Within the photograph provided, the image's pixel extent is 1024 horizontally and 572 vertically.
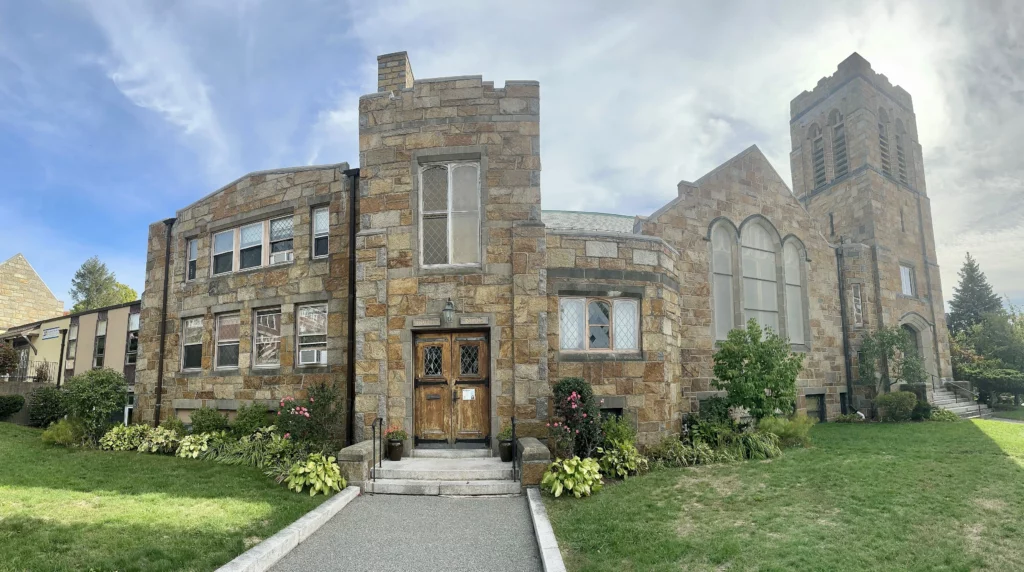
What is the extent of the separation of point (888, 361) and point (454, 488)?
15.9 meters

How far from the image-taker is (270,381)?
1302cm

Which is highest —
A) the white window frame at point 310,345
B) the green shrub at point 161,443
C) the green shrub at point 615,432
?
the white window frame at point 310,345

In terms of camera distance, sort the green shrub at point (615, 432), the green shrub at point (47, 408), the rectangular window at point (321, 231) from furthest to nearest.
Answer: the green shrub at point (47, 408), the rectangular window at point (321, 231), the green shrub at point (615, 432)

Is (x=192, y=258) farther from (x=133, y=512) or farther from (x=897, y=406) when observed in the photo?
(x=897, y=406)

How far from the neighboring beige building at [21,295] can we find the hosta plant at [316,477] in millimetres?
30906

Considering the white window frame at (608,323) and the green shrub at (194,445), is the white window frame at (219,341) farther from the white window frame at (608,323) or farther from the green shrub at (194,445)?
the white window frame at (608,323)

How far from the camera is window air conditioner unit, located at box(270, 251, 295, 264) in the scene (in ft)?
44.2

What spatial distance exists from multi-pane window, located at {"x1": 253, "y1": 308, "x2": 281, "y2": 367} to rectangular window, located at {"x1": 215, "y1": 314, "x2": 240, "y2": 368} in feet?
2.30

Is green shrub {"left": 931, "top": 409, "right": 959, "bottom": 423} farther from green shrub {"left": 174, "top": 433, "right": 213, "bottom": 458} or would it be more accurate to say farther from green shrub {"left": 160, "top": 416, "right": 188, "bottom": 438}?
green shrub {"left": 160, "top": 416, "right": 188, "bottom": 438}

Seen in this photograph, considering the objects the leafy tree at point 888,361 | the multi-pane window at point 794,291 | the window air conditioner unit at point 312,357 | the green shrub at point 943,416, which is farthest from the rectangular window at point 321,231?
the green shrub at point 943,416

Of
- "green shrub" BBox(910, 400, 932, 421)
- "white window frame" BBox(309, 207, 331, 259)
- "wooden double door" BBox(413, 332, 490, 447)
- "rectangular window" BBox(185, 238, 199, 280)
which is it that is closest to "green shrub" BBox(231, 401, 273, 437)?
"white window frame" BBox(309, 207, 331, 259)

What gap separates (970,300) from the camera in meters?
35.0

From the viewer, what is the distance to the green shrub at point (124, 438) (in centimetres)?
1308

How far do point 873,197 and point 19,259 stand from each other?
136 feet
